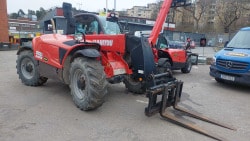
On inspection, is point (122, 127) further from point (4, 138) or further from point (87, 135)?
point (4, 138)

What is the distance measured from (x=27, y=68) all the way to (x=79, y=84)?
2.62 meters

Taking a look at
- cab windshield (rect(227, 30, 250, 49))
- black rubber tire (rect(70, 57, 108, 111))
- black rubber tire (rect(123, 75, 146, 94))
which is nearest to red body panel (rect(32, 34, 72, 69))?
black rubber tire (rect(70, 57, 108, 111))

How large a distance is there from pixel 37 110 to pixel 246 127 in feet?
14.0

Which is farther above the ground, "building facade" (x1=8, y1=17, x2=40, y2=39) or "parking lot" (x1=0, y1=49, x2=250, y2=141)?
"building facade" (x1=8, y1=17, x2=40, y2=39)

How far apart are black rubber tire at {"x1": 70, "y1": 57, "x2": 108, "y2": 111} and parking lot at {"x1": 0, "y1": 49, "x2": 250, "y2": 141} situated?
0.81 feet

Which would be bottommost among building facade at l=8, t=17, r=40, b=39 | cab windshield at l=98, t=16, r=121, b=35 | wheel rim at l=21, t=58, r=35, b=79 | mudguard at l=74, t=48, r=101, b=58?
wheel rim at l=21, t=58, r=35, b=79

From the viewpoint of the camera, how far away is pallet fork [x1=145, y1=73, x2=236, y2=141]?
4.61 m

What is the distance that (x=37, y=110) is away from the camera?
5234mm

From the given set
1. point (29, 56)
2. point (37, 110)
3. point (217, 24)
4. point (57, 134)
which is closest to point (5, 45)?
point (29, 56)

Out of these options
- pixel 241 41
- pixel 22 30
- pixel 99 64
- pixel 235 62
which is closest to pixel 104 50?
pixel 99 64

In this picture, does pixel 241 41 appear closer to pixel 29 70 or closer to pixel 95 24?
pixel 95 24

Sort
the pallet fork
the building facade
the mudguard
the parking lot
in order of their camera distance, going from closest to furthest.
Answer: the parking lot, the pallet fork, the mudguard, the building facade

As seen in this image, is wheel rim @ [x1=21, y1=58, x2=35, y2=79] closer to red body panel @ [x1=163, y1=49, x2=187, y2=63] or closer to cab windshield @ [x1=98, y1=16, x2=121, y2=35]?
cab windshield @ [x1=98, y1=16, x2=121, y2=35]

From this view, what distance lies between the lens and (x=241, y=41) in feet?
29.1
